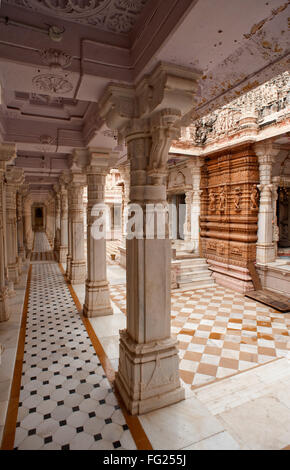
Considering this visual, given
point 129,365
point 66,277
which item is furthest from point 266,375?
point 66,277

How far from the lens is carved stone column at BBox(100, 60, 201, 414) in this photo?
2598mm

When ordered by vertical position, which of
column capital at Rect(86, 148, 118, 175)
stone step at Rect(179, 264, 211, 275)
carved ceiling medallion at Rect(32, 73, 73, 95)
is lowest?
stone step at Rect(179, 264, 211, 275)

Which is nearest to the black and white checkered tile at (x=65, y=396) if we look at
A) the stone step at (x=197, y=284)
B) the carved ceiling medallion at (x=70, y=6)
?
the carved ceiling medallion at (x=70, y=6)

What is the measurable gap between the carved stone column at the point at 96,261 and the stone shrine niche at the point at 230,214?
4.39m

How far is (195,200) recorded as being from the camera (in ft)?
32.2

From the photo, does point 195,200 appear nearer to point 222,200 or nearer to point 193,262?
point 222,200

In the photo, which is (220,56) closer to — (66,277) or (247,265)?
(247,265)

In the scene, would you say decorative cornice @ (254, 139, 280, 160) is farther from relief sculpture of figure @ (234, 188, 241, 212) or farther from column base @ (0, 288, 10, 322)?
column base @ (0, 288, 10, 322)

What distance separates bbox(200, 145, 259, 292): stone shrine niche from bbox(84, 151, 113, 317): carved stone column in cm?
439

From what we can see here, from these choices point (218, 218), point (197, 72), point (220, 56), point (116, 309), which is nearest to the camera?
point (220, 56)

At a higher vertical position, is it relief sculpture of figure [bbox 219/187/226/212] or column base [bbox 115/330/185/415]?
relief sculpture of figure [bbox 219/187/226/212]

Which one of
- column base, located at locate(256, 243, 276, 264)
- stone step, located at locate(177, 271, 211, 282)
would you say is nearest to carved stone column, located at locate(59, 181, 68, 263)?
stone step, located at locate(177, 271, 211, 282)

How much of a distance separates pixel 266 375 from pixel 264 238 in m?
4.67

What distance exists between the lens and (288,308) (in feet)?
20.7
